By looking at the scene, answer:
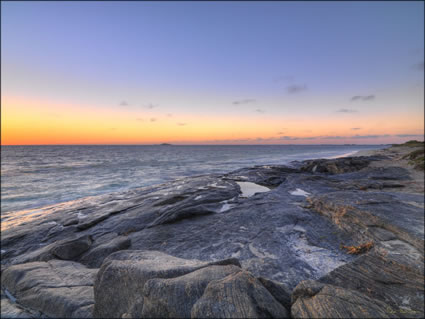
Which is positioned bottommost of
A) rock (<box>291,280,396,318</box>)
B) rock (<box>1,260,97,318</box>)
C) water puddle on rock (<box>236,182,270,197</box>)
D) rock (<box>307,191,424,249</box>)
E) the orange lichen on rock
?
water puddle on rock (<box>236,182,270,197</box>)

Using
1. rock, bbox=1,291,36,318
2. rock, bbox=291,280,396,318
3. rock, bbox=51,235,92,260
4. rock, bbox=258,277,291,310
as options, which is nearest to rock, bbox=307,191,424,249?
rock, bbox=291,280,396,318

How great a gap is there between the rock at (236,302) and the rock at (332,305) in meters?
0.36

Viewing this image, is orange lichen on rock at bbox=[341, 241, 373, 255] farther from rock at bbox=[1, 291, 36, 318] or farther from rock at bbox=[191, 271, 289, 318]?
rock at bbox=[1, 291, 36, 318]

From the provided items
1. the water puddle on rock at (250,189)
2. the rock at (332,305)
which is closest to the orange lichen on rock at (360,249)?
the rock at (332,305)

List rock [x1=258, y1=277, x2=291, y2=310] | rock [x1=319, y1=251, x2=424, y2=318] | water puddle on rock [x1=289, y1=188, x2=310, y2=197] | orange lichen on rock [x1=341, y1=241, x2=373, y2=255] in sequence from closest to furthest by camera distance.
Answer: rock [x1=258, y1=277, x2=291, y2=310] < rock [x1=319, y1=251, x2=424, y2=318] < orange lichen on rock [x1=341, y1=241, x2=373, y2=255] < water puddle on rock [x1=289, y1=188, x2=310, y2=197]

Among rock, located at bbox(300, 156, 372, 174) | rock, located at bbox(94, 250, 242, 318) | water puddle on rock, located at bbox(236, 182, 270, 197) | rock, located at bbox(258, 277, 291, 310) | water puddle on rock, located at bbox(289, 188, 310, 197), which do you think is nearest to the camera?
rock, located at bbox(258, 277, 291, 310)

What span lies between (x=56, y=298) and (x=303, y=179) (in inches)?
863

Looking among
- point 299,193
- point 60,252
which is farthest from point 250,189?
point 60,252

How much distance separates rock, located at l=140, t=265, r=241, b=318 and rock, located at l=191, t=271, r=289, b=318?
275 mm

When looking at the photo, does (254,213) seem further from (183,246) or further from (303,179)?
(303,179)

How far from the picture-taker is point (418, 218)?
8.16 m

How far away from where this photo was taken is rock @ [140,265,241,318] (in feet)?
11.9

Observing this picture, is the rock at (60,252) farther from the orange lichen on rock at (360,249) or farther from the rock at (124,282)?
the orange lichen on rock at (360,249)

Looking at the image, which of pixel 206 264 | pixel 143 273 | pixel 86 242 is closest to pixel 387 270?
pixel 206 264
